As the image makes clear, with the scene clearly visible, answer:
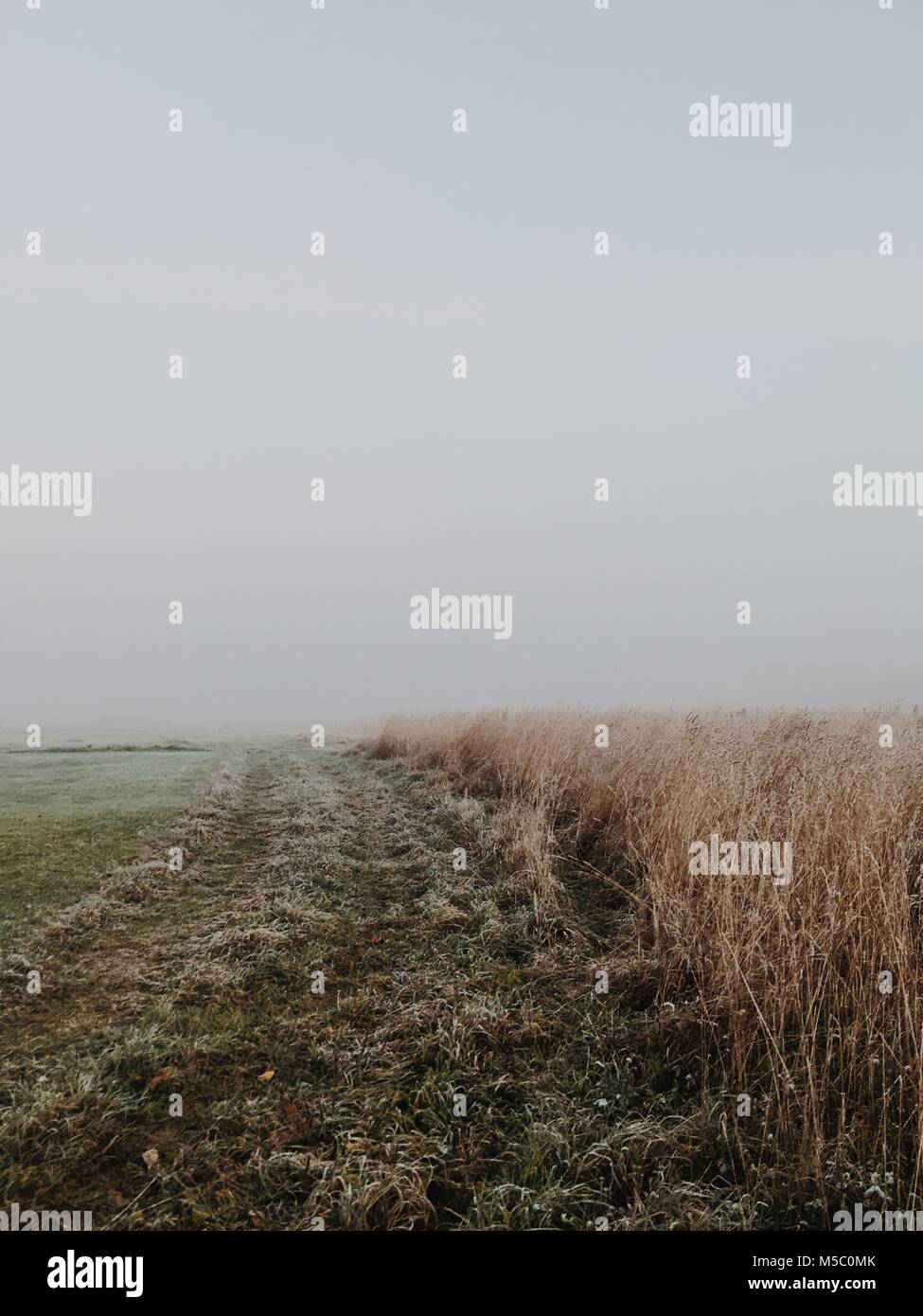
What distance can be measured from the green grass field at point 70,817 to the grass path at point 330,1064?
793 millimetres

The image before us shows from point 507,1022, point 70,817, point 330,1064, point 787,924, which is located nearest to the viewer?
point 330,1064

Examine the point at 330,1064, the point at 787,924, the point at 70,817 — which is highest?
the point at 787,924

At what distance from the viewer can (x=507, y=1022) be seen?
4508 mm

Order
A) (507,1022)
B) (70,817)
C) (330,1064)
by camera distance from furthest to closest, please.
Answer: (70,817) < (507,1022) < (330,1064)

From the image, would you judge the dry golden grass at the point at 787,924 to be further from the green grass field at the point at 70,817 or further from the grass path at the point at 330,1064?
the green grass field at the point at 70,817

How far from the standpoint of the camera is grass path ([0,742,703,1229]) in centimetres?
312

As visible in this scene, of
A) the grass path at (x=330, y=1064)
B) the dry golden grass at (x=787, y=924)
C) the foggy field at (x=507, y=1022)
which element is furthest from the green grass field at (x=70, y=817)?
the dry golden grass at (x=787, y=924)

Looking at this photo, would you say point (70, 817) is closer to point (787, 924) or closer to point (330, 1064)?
point (330, 1064)

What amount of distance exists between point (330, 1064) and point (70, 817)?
31.5 feet

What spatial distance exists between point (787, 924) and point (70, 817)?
38.7 feet

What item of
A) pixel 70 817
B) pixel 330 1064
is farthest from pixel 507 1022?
pixel 70 817

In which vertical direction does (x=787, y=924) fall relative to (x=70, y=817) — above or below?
above

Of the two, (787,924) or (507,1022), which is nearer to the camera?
(787,924)
